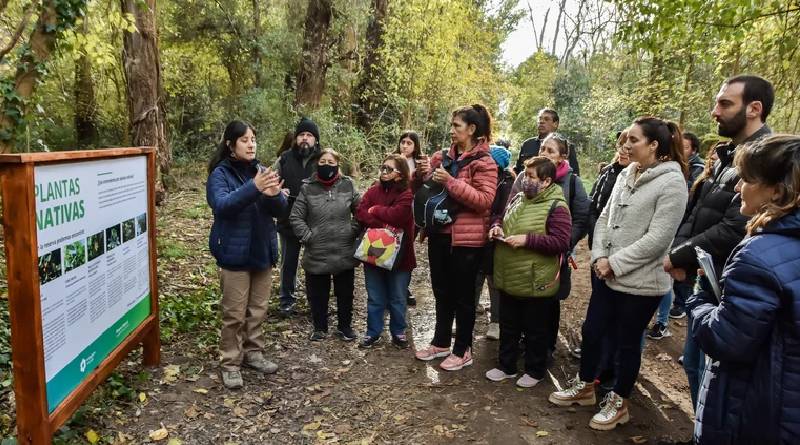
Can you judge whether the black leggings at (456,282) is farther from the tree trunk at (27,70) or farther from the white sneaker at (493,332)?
the tree trunk at (27,70)

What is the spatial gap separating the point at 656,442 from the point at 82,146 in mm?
13442

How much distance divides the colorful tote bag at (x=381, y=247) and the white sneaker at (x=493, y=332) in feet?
4.56

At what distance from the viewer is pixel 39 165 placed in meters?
2.44

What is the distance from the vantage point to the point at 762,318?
5.99 feet

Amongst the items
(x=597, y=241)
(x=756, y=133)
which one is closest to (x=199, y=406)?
(x=597, y=241)

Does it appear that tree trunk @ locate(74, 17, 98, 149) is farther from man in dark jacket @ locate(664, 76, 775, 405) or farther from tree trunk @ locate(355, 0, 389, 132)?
man in dark jacket @ locate(664, 76, 775, 405)

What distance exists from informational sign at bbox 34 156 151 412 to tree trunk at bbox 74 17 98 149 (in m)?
10.0

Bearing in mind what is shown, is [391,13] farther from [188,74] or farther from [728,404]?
[728,404]

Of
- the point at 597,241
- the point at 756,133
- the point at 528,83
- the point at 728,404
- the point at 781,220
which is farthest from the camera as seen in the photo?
the point at 528,83

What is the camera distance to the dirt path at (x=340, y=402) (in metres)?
3.42

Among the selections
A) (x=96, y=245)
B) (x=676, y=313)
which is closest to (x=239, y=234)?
(x=96, y=245)

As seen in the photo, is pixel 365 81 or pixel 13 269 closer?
pixel 13 269

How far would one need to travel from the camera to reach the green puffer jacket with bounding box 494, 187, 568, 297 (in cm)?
392

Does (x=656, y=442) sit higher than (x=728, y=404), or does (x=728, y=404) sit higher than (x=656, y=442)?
(x=728, y=404)
